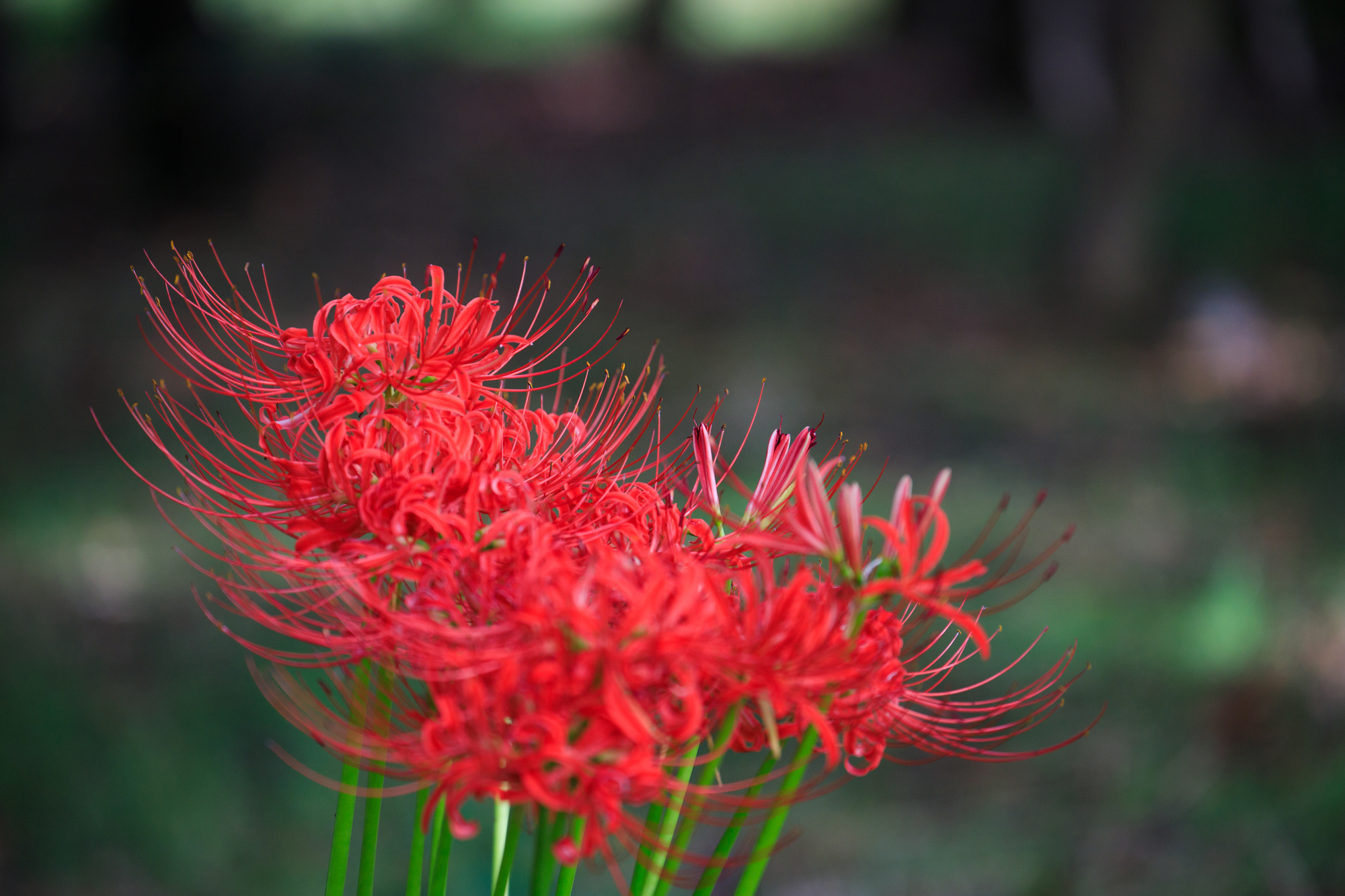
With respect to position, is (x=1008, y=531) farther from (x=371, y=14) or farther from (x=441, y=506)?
(x=371, y=14)

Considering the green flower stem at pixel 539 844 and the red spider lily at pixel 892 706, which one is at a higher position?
the red spider lily at pixel 892 706

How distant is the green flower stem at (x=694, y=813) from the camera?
2.54 ft

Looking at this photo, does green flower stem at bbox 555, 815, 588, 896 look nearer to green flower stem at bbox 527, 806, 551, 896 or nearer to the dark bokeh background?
green flower stem at bbox 527, 806, 551, 896

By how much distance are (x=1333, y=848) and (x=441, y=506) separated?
2330 mm

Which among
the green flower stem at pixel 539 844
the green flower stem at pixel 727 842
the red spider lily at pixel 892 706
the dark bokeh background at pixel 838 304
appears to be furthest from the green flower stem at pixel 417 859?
the dark bokeh background at pixel 838 304

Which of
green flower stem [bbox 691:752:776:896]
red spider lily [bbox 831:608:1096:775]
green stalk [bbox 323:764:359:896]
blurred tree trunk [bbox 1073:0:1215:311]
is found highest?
blurred tree trunk [bbox 1073:0:1215:311]

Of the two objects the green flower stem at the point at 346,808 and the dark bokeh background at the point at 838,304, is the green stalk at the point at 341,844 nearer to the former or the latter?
the green flower stem at the point at 346,808

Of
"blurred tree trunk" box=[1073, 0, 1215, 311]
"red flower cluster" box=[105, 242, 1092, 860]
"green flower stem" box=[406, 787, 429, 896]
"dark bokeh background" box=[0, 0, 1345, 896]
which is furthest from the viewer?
"blurred tree trunk" box=[1073, 0, 1215, 311]

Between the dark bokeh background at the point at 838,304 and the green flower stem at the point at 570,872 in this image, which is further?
the dark bokeh background at the point at 838,304

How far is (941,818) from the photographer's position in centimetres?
266

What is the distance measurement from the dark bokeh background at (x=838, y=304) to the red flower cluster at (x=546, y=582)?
1601mm

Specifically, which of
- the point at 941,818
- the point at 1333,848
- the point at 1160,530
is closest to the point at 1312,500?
the point at 1160,530

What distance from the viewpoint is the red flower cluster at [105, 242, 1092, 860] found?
2.43 ft

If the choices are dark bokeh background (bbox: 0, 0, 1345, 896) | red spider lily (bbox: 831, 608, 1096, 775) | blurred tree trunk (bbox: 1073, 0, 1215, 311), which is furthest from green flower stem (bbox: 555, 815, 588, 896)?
blurred tree trunk (bbox: 1073, 0, 1215, 311)
